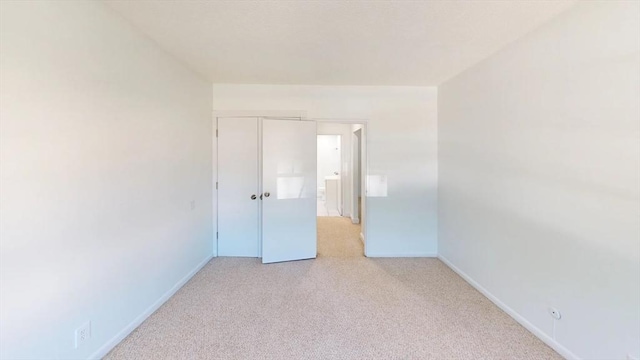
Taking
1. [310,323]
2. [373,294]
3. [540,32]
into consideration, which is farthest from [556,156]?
[310,323]

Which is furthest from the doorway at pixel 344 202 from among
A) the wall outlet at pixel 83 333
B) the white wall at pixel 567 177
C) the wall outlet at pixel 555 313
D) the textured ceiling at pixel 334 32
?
the wall outlet at pixel 83 333

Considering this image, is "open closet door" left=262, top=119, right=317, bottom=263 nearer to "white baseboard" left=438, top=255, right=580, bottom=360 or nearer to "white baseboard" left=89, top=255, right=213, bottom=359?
"white baseboard" left=89, top=255, right=213, bottom=359

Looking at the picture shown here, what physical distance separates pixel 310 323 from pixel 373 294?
0.81 m

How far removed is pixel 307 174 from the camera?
12.6ft

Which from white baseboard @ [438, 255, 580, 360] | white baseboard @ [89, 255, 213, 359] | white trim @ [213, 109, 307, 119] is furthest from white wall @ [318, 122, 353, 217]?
white baseboard @ [89, 255, 213, 359]

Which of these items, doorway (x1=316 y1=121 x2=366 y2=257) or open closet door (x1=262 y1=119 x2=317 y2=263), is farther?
doorway (x1=316 y1=121 x2=366 y2=257)

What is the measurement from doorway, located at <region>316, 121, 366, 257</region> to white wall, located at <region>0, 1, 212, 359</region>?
2358 millimetres

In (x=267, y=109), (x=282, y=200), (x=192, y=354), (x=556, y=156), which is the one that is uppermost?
(x=267, y=109)

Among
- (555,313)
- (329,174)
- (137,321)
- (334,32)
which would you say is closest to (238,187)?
(137,321)

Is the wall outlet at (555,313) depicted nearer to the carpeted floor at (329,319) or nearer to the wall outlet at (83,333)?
the carpeted floor at (329,319)

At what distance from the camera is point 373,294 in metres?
2.81

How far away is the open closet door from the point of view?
368 centimetres

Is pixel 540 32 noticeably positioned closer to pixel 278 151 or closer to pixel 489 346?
pixel 489 346

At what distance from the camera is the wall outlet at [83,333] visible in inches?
66.9
